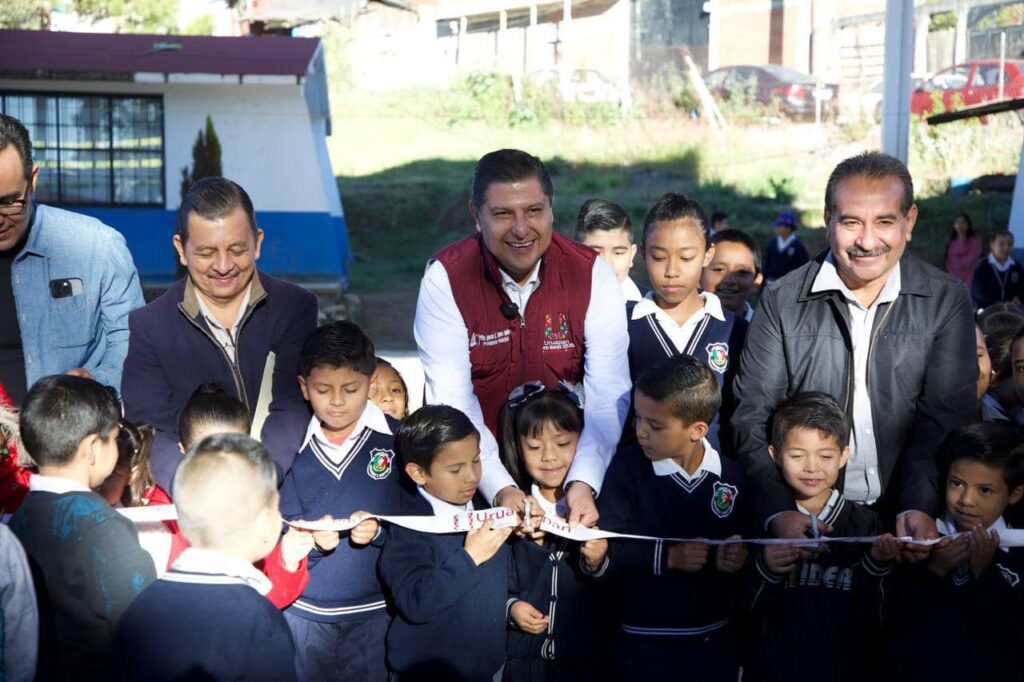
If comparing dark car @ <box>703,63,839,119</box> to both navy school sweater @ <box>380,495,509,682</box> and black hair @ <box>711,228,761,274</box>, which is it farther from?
navy school sweater @ <box>380,495,509,682</box>

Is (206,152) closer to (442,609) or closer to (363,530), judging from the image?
(363,530)

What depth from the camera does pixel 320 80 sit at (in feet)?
71.9

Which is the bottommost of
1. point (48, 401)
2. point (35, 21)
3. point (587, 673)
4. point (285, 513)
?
point (587, 673)

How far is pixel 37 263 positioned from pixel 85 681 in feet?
6.05

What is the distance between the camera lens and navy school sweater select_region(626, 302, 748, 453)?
4711 mm

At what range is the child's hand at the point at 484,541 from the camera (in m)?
3.96

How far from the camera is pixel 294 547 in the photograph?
3.82 meters

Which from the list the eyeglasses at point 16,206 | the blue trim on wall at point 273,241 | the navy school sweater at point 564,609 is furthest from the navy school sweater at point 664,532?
the blue trim on wall at point 273,241

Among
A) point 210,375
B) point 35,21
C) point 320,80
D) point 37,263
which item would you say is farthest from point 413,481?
point 35,21

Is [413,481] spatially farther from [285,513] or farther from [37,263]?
[37,263]

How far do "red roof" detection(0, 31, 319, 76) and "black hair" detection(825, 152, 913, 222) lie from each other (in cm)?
1556

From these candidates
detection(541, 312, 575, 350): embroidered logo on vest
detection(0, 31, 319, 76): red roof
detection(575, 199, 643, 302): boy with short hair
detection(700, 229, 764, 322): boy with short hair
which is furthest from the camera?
detection(0, 31, 319, 76): red roof

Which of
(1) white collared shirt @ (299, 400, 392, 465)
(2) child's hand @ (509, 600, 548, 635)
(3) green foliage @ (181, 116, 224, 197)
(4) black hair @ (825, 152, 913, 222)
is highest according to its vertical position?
(3) green foliage @ (181, 116, 224, 197)

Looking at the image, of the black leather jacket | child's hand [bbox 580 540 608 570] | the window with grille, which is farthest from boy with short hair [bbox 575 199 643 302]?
the window with grille
